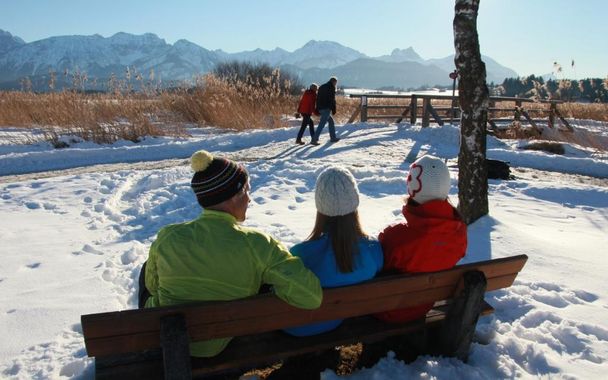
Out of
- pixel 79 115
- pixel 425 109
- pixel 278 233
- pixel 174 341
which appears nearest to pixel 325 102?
pixel 425 109

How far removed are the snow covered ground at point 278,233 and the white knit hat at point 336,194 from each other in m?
1.01

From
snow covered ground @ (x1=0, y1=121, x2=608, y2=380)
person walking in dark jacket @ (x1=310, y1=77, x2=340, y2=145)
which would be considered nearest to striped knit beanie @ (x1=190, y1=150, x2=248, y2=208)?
snow covered ground @ (x1=0, y1=121, x2=608, y2=380)

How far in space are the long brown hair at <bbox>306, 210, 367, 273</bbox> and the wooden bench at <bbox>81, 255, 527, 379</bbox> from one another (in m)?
0.15

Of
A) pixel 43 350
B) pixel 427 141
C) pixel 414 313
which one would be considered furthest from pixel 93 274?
pixel 427 141

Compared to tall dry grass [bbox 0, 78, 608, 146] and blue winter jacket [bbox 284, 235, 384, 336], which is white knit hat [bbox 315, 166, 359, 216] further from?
tall dry grass [bbox 0, 78, 608, 146]

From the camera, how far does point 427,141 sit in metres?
13.1

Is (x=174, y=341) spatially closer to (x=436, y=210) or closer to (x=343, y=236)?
(x=343, y=236)

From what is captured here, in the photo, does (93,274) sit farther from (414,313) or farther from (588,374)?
(588,374)

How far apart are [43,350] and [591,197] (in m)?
7.51

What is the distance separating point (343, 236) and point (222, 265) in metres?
0.63

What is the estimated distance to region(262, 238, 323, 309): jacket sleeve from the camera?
203 cm

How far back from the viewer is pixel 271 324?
2.13 meters

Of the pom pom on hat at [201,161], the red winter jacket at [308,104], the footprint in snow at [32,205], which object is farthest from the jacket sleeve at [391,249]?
the red winter jacket at [308,104]

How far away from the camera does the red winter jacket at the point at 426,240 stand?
2.54 m
